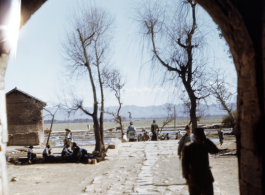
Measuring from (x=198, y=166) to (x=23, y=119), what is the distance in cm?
2672

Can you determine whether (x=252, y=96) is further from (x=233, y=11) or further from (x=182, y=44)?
(x=182, y=44)

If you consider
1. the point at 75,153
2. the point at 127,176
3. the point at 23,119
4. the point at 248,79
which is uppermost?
the point at 248,79

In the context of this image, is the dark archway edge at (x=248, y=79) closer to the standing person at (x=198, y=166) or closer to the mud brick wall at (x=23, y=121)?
the standing person at (x=198, y=166)

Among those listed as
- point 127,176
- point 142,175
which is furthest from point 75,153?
point 142,175

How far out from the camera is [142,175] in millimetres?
7906

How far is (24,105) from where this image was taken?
27969 mm

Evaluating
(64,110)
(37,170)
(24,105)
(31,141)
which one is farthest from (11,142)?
(37,170)

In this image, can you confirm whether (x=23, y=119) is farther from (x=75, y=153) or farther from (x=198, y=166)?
(x=198, y=166)

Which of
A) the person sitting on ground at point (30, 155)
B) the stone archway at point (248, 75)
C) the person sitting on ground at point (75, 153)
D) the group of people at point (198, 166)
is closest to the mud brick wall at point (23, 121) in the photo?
the person sitting on ground at point (30, 155)

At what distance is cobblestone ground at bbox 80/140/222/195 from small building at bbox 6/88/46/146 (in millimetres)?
17540

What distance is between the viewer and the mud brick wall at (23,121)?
27.0 meters

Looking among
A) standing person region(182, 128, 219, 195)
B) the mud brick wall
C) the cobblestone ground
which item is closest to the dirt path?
the cobblestone ground

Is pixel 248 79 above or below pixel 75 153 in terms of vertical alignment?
above

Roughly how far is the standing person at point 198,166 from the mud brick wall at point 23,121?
2579cm
